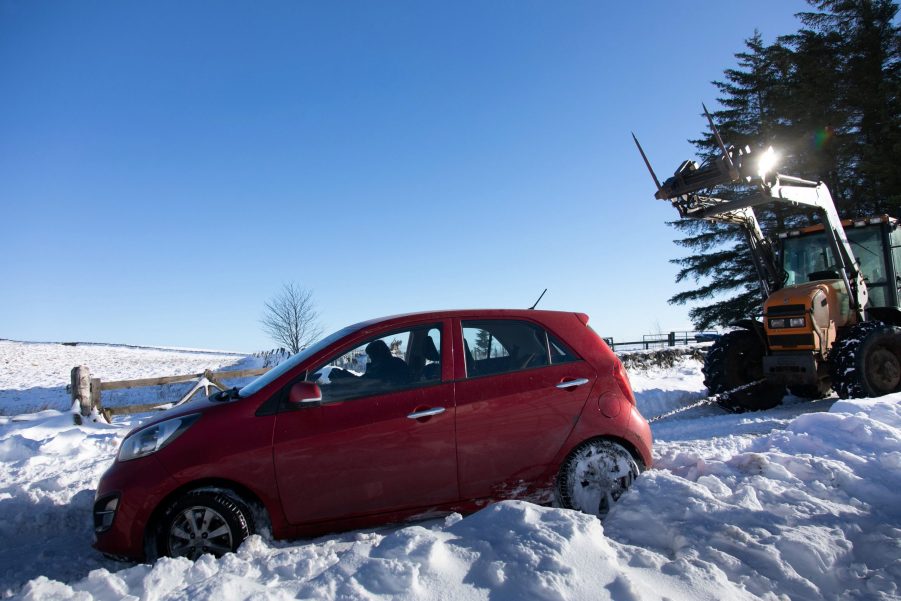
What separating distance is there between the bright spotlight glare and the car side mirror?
6.68 metres

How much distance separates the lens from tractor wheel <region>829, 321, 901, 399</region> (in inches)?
304

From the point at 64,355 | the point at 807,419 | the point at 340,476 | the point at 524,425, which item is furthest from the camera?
the point at 64,355

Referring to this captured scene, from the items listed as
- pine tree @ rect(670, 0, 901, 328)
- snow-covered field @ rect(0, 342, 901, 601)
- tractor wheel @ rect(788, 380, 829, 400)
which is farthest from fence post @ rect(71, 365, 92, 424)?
pine tree @ rect(670, 0, 901, 328)

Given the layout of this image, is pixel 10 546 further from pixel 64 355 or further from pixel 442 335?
pixel 64 355

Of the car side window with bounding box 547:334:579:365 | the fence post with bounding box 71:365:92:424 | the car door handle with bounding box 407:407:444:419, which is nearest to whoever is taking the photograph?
the car door handle with bounding box 407:407:444:419

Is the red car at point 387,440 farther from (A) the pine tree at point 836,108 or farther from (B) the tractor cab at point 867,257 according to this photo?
(A) the pine tree at point 836,108

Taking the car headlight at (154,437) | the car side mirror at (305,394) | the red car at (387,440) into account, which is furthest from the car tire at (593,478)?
the car headlight at (154,437)

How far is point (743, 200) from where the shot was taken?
26.4ft

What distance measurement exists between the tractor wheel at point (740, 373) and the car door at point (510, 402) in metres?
5.89

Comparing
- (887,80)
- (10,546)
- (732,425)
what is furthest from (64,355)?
(887,80)

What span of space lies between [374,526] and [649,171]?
636 centimetres

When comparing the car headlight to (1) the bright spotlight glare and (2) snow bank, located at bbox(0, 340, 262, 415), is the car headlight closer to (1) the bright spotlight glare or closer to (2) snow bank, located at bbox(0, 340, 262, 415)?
(1) the bright spotlight glare

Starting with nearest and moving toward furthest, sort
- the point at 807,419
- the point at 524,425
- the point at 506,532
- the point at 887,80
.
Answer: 1. the point at 506,532
2. the point at 524,425
3. the point at 807,419
4. the point at 887,80

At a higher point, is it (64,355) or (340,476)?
(64,355)
